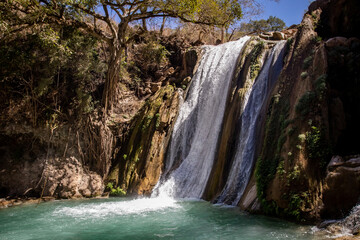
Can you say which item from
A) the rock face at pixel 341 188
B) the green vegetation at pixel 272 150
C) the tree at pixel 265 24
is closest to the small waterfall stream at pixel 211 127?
the green vegetation at pixel 272 150

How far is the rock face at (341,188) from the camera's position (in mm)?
7016

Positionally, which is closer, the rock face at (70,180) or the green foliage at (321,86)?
the green foliage at (321,86)

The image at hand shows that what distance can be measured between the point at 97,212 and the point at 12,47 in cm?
924

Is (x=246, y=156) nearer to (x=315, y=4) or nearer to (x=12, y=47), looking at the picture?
(x=315, y=4)

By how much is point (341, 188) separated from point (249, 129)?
4868mm

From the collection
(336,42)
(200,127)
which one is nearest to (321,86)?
(336,42)

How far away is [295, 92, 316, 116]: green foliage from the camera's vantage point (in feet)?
28.4

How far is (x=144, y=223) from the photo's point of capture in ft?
27.4

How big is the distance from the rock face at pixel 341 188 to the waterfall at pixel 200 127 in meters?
5.80

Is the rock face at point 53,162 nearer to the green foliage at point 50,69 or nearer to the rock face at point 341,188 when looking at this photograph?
the green foliage at point 50,69

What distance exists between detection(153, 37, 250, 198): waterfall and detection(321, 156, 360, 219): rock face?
5805 millimetres

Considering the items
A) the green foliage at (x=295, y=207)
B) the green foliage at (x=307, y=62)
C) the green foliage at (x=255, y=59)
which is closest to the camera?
the green foliage at (x=295, y=207)

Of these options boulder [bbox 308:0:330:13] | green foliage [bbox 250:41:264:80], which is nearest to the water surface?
green foliage [bbox 250:41:264:80]

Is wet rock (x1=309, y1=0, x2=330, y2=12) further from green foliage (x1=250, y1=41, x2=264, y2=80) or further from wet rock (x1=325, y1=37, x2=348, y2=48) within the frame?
green foliage (x1=250, y1=41, x2=264, y2=80)
